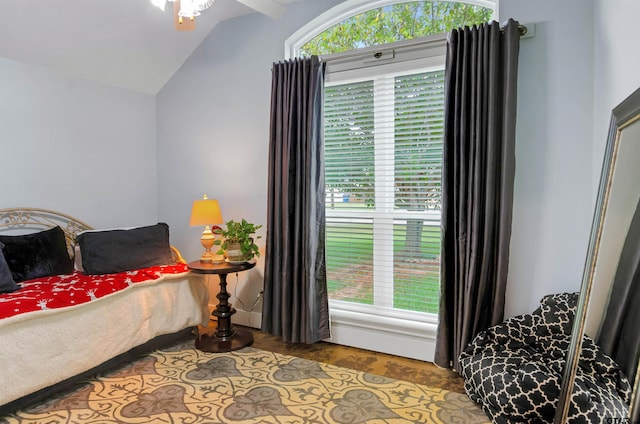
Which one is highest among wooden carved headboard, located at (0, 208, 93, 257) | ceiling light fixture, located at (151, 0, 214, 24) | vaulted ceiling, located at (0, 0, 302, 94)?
vaulted ceiling, located at (0, 0, 302, 94)

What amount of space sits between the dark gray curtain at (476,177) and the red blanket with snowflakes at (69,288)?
6.82 ft

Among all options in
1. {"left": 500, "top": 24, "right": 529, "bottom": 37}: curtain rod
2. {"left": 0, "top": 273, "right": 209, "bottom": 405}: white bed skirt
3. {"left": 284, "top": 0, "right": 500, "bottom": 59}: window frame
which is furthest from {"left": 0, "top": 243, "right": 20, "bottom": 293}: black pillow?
{"left": 500, "top": 24, "right": 529, "bottom": 37}: curtain rod

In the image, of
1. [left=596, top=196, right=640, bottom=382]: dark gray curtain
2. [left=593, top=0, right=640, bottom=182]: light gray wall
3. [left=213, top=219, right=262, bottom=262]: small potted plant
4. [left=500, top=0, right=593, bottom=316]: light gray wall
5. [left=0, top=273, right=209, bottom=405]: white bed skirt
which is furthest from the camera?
[left=213, top=219, right=262, bottom=262]: small potted plant

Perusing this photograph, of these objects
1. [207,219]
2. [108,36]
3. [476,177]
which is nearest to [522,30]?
[476,177]

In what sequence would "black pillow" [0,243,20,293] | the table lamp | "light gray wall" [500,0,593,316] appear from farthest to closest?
the table lamp, "black pillow" [0,243,20,293], "light gray wall" [500,0,593,316]

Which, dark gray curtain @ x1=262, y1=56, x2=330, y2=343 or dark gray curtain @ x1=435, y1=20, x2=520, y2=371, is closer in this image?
dark gray curtain @ x1=435, y1=20, x2=520, y2=371

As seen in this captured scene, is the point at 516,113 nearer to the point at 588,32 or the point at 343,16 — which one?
the point at 588,32

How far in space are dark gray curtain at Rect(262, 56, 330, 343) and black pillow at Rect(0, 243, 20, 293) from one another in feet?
5.77

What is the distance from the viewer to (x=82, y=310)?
8.29 feet

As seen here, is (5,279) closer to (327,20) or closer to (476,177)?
(327,20)

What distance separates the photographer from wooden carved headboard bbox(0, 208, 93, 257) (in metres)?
3.08

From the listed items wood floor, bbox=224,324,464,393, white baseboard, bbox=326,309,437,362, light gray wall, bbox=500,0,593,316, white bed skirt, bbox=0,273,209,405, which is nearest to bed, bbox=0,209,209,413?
white bed skirt, bbox=0,273,209,405

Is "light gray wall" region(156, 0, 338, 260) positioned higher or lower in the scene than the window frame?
lower

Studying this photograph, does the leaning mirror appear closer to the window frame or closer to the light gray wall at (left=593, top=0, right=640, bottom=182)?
the light gray wall at (left=593, top=0, right=640, bottom=182)
